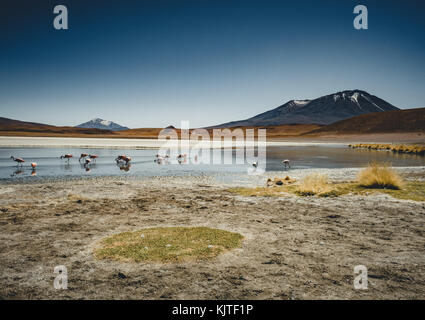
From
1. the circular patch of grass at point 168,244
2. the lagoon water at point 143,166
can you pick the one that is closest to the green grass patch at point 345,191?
the circular patch of grass at point 168,244

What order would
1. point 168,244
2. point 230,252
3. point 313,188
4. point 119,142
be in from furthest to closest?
1. point 119,142
2. point 313,188
3. point 168,244
4. point 230,252

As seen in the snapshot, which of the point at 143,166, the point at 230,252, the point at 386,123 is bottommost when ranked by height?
the point at 230,252

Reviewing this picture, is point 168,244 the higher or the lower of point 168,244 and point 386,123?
the lower

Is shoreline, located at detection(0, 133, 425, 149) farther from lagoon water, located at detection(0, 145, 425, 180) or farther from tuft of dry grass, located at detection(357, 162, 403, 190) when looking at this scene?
tuft of dry grass, located at detection(357, 162, 403, 190)

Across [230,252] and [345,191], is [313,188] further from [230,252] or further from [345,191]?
[230,252]

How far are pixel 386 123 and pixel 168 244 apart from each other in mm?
115753

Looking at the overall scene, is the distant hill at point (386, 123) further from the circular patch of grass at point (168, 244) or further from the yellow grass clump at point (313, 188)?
the circular patch of grass at point (168, 244)

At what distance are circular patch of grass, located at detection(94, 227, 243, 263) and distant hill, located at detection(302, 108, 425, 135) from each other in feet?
328

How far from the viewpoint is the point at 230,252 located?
500 centimetres

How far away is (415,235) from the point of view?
19.1ft

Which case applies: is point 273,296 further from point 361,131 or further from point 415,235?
point 361,131

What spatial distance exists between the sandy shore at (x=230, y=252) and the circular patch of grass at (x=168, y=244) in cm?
26

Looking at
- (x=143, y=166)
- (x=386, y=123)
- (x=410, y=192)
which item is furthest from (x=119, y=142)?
(x=386, y=123)
